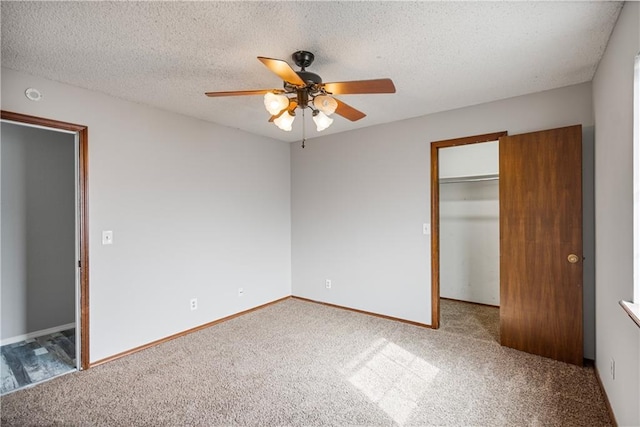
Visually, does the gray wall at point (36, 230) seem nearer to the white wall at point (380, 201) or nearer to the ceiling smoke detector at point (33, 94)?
the ceiling smoke detector at point (33, 94)

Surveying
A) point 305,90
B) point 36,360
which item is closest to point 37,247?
point 36,360

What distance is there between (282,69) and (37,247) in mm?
3531

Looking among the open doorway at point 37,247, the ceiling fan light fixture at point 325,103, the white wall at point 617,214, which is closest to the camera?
the white wall at point 617,214

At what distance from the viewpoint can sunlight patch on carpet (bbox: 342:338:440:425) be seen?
207 cm

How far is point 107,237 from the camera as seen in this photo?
2.71m

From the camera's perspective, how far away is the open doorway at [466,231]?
4.13 meters

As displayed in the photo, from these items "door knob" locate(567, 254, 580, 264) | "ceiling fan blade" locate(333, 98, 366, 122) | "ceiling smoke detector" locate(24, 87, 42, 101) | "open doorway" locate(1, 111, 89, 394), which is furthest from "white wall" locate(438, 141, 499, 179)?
"open doorway" locate(1, 111, 89, 394)

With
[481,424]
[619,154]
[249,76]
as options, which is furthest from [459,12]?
[481,424]

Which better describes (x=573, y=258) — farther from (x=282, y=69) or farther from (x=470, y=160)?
(x=282, y=69)

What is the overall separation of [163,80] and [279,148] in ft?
7.08

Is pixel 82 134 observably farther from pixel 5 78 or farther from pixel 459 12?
pixel 459 12

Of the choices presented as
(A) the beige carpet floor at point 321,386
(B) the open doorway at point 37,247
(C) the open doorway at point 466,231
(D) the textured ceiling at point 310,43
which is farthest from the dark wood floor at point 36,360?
(C) the open doorway at point 466,231

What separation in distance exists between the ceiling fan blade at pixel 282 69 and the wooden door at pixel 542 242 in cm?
210

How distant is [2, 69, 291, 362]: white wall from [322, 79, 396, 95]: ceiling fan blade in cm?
206
